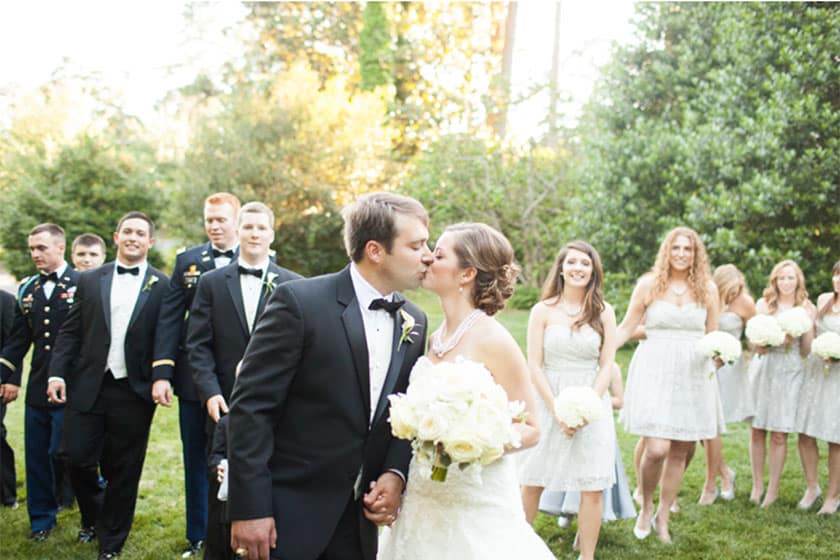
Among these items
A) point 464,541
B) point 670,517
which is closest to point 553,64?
point 670,517

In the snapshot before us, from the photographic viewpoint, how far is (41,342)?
20.5 ft

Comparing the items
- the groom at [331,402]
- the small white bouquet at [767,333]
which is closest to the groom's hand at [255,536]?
the groom at [331,402]

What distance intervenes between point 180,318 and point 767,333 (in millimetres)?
4948

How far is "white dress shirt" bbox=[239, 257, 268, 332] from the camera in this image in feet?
16.1

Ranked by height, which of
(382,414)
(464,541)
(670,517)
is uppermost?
(382,414)

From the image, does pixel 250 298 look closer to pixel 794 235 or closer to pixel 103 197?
pixel 794 235

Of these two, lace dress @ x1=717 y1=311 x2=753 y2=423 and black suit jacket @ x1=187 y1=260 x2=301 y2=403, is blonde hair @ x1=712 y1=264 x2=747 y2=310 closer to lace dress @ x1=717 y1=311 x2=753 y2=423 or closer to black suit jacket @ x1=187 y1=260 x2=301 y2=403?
lace dress @ x1=717 y1=311 x2=753 y2=423

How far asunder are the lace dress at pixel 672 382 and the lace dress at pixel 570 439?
0.75 meters

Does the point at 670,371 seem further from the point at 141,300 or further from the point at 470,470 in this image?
the point at 141,300

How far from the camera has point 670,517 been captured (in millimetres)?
6562

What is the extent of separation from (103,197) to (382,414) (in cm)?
1888

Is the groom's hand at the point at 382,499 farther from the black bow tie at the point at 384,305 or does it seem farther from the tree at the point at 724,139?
the tree at the point at 724,139

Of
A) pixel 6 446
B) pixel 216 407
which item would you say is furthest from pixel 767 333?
pixel 6 446

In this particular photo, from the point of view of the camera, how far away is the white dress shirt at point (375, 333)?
2.96 m
